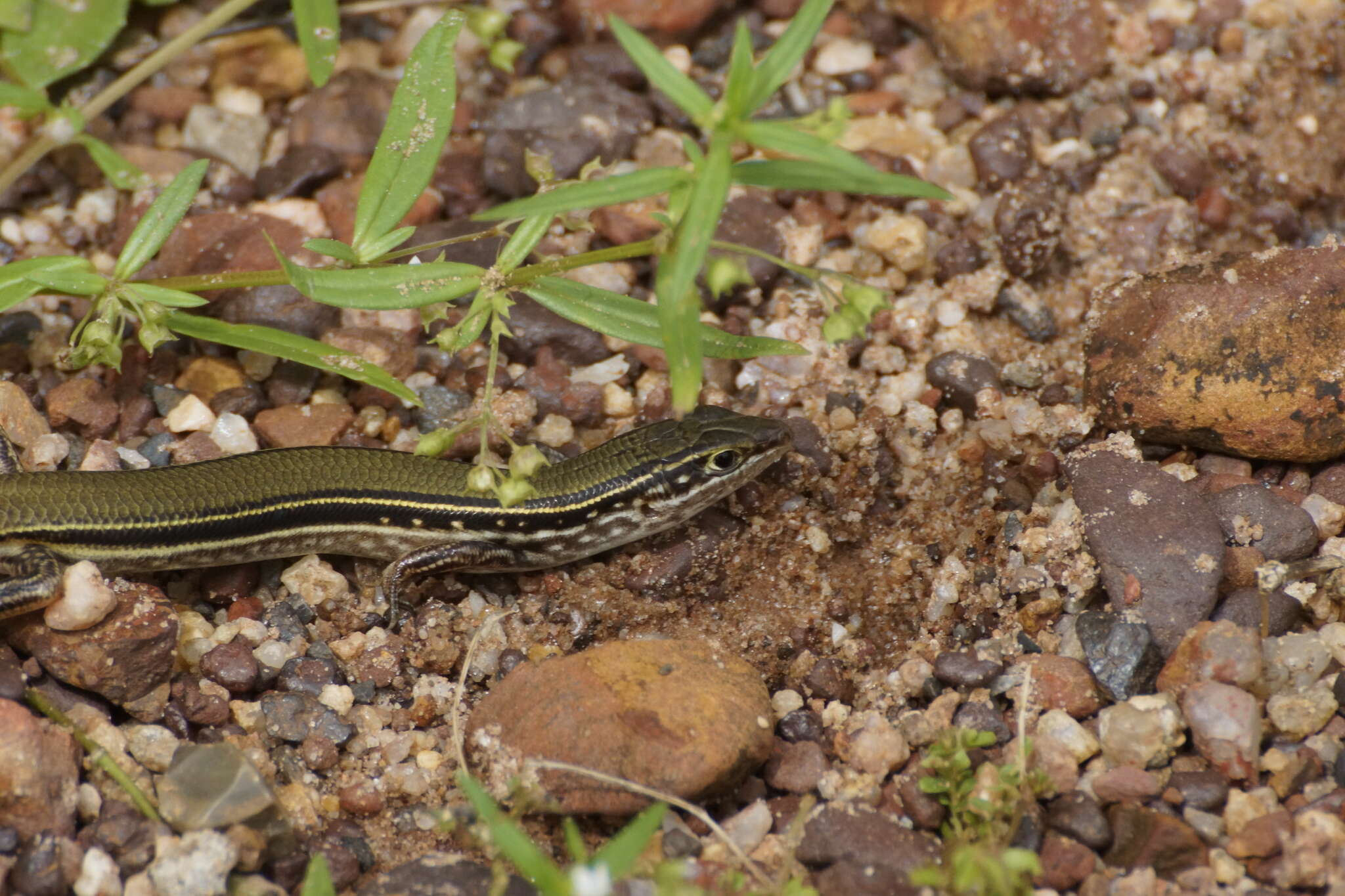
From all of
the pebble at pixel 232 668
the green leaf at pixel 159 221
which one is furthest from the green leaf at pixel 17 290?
the pebble at pixel 232 668

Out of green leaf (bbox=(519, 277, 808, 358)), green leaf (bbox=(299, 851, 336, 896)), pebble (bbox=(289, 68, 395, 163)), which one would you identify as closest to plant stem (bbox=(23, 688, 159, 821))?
green leaf (bbox=(299, 851, 336, 896))

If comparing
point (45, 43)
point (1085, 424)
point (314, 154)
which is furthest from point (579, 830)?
point (45, 43)

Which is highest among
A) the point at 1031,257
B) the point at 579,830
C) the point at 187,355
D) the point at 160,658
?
the point at 1031,257

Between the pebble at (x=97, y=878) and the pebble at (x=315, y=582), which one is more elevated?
the pebble at (x=97, y=878)

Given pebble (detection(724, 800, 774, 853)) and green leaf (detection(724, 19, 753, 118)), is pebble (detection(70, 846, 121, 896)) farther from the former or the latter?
green leaf (detection(724, 19, 753, 118))

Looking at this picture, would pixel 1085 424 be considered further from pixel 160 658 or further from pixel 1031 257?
pixel 160 658

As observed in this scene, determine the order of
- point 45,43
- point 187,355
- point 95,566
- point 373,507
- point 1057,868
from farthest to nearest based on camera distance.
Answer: point 45,43 → point 187,355 → point 373,507 → point 95,566 → point 1057,868

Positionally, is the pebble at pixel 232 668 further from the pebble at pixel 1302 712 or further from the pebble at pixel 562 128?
the pebble at pixel 1302 712
